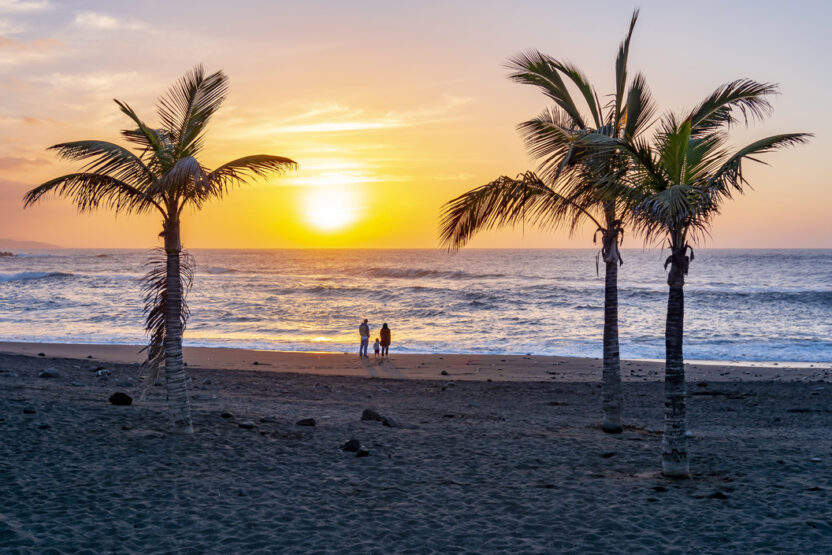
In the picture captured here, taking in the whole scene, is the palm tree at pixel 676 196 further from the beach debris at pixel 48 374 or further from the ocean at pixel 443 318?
the ocean at pixel 443 318

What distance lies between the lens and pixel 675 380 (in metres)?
8.95

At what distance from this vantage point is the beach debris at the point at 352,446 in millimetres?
10487

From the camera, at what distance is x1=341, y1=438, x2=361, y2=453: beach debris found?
1049 centimetres

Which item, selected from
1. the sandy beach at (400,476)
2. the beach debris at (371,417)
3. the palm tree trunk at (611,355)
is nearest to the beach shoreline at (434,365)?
the sandy beach at (400,476)

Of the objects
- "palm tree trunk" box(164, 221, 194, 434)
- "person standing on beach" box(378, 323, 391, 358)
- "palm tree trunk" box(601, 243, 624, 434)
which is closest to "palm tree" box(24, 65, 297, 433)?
"palm tree trunk" box(164, 221, 194, 434)

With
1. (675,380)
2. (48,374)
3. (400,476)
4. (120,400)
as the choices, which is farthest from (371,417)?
(48,374)

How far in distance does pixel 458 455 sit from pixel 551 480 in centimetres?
184

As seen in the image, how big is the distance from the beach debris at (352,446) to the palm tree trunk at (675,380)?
181 inches

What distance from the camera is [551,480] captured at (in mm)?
9172

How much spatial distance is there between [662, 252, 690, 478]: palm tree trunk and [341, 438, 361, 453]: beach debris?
4.61 meters

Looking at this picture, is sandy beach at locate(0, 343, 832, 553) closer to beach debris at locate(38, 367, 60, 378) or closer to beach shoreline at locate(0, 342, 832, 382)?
beach debris at locate(38, 367, 60, 378)

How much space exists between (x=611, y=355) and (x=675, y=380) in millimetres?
3680

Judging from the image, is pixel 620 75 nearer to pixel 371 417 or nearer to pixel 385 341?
pixel 371 417

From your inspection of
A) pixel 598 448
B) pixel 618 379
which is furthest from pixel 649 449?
pixel 618 379
